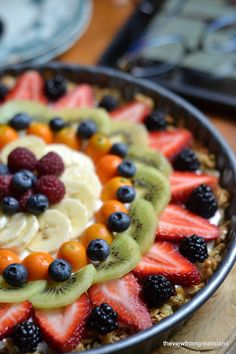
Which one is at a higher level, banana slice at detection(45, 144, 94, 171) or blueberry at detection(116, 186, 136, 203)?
banana slice at detection(45, 144, 94, 171)

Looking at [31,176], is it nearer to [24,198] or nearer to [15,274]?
[24,198]

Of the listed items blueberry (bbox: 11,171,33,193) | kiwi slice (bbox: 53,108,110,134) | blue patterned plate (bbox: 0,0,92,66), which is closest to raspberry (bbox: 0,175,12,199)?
blueberry (bbox: 11,171,33,193)

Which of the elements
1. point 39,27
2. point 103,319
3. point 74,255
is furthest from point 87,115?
point 39,27

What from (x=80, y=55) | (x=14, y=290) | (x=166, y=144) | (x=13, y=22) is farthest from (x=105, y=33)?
(x=14, y=290)

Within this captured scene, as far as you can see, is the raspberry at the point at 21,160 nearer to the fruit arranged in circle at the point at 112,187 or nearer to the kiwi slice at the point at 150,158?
the fruit arranged in circle at the point at 112,187

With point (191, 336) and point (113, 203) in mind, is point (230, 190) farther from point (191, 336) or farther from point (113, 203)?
point (191, 336)

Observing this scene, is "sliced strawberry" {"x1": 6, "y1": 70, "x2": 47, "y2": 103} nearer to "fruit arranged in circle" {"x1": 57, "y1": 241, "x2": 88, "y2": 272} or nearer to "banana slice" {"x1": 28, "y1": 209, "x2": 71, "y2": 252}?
"banana slice" {"x1": 28, "y1": 209, "x2": 71, "y2": 252}
